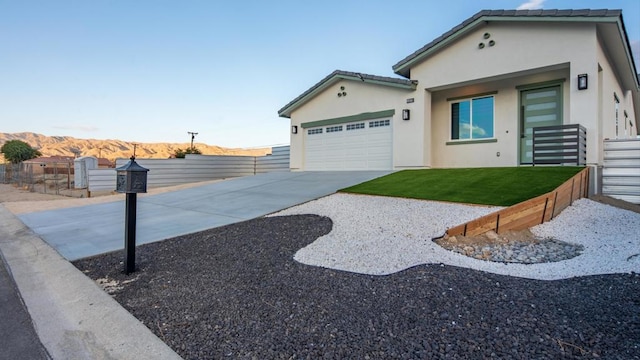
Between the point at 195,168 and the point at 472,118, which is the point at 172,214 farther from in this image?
the point at 195,168

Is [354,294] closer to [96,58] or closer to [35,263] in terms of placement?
[35,263]

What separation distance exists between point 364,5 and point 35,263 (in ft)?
41.9

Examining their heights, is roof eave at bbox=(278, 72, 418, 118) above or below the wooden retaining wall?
above

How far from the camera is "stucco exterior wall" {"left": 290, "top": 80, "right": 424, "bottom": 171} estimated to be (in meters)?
12.8

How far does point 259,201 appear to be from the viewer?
9516 millimetres

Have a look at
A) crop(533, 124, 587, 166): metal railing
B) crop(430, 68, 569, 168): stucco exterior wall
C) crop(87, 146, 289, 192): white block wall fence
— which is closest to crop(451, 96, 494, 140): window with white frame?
crop(430, 68, 569, 168): stucco exterior wall

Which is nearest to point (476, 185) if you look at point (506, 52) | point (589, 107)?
point (589, 107)

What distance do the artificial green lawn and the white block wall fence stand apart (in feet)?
32.4

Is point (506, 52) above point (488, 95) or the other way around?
above

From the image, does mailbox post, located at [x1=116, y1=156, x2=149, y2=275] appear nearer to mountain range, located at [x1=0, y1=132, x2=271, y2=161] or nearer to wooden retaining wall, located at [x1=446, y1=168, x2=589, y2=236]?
wooden retaining wall, located at [x1=446, y1=168, x2=589, y2=236]

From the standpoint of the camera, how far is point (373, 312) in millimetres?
3080

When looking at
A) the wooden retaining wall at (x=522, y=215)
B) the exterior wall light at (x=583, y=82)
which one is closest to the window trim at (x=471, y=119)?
the exterior wall light at (x=583, y=82)

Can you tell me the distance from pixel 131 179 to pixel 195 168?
15.9m

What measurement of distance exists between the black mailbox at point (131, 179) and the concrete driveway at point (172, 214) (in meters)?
1.72
